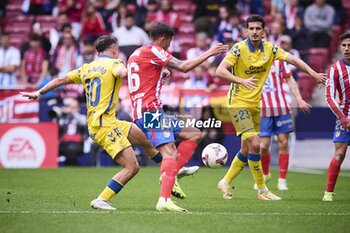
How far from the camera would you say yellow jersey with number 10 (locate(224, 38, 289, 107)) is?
11.9 m

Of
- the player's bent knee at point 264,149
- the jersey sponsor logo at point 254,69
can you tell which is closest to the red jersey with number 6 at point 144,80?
the jersey sponsor logo at point 254,69

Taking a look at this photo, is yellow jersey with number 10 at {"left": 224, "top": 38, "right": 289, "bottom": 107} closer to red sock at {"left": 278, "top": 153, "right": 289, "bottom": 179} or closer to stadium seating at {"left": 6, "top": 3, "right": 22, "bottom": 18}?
red sock at {"left": 278, "top": 153, "right": 289, "bottom": 179}

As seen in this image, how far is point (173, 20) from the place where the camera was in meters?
22.3

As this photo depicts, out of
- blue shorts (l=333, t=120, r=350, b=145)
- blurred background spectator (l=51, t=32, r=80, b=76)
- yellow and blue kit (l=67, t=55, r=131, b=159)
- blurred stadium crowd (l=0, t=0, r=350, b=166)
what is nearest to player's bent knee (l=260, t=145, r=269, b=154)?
blue shorts (l=333, t=120, r=350, b=145)

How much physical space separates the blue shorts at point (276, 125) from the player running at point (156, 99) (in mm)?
4006

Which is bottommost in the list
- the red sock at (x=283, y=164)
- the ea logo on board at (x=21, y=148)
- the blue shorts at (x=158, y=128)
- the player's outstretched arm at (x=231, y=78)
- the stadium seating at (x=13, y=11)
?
the ea logo on board at (x=21, y=148)

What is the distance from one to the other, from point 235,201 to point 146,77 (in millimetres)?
2465

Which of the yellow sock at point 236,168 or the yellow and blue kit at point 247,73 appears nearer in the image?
the yellow and blue kit at point 247,73

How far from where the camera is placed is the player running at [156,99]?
10102 millimetres

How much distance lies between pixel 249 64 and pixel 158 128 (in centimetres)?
223

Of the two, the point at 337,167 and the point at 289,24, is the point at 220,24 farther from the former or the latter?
the point at 337,167

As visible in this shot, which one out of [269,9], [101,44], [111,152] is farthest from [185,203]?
[269,9]

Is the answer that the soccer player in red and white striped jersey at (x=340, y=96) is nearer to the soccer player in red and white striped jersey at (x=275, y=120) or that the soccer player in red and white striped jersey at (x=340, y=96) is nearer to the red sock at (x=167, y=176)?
the soccer player in red and white striped jersey at (x=275, y=120)

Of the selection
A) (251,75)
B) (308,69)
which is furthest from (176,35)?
(308,69)
